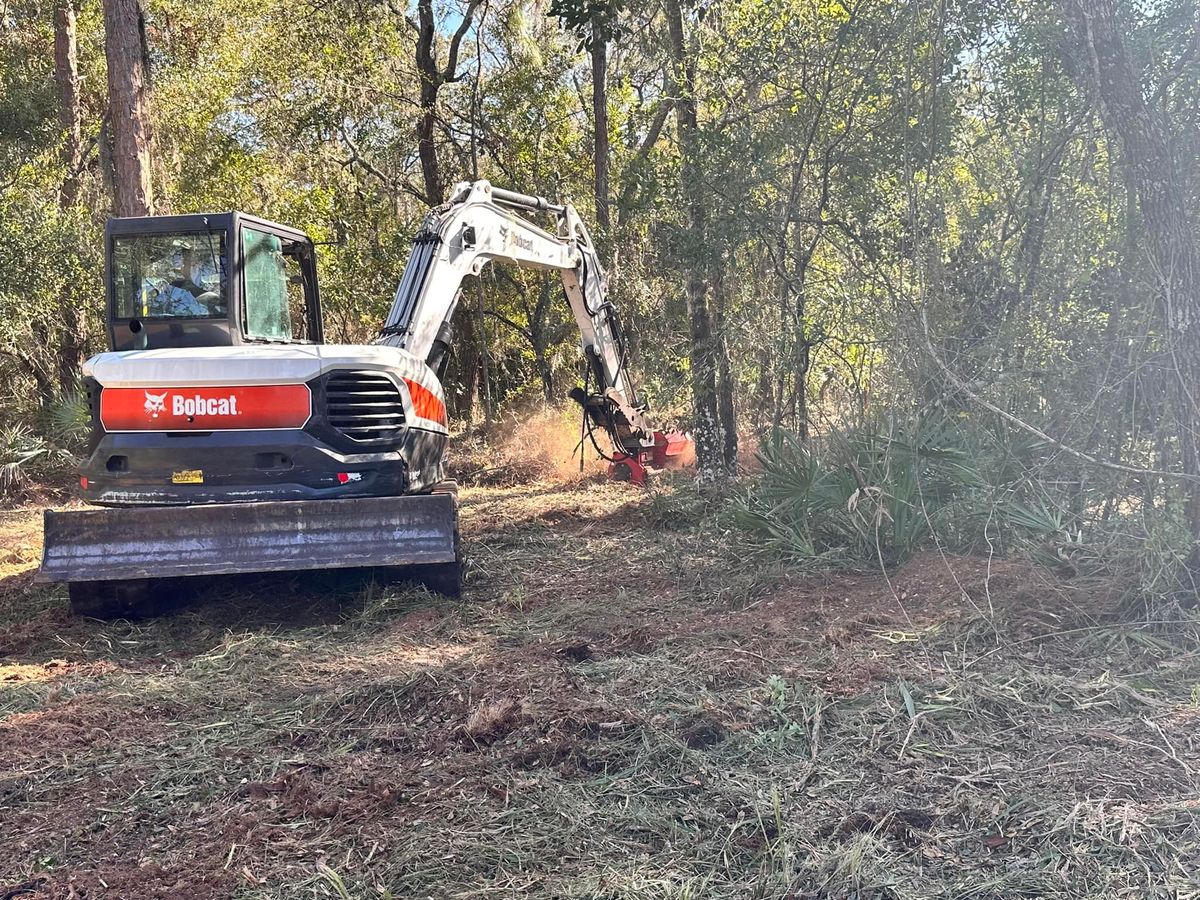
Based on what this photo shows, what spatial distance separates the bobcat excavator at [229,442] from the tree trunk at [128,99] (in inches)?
197

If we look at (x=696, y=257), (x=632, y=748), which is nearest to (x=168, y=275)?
(x=696, y=257)

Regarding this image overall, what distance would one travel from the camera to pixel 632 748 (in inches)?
165

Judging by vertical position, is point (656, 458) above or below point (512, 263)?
below

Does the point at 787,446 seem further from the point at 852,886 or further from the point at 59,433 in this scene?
the point at 59,433

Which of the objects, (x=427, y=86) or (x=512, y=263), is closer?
(x=512, y=263)

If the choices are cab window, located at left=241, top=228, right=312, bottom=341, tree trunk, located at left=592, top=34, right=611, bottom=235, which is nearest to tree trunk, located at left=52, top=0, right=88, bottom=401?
tree trunk, located at left=592, top=34, right=611, bottom=235

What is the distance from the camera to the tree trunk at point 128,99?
38.2 feet

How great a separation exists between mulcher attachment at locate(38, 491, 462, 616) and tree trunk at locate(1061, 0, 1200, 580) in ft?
15.1

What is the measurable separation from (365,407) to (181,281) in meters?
1.85

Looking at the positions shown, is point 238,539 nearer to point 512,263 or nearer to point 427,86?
point 512,263

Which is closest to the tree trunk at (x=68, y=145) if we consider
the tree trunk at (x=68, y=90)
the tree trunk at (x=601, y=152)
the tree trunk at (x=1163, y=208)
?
the tree trunk at (x=68, y=90)

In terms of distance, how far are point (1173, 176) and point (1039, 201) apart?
8.79ft

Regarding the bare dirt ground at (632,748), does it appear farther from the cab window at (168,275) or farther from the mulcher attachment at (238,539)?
the cab window at (168,275)

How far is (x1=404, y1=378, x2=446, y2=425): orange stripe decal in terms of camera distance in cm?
743
